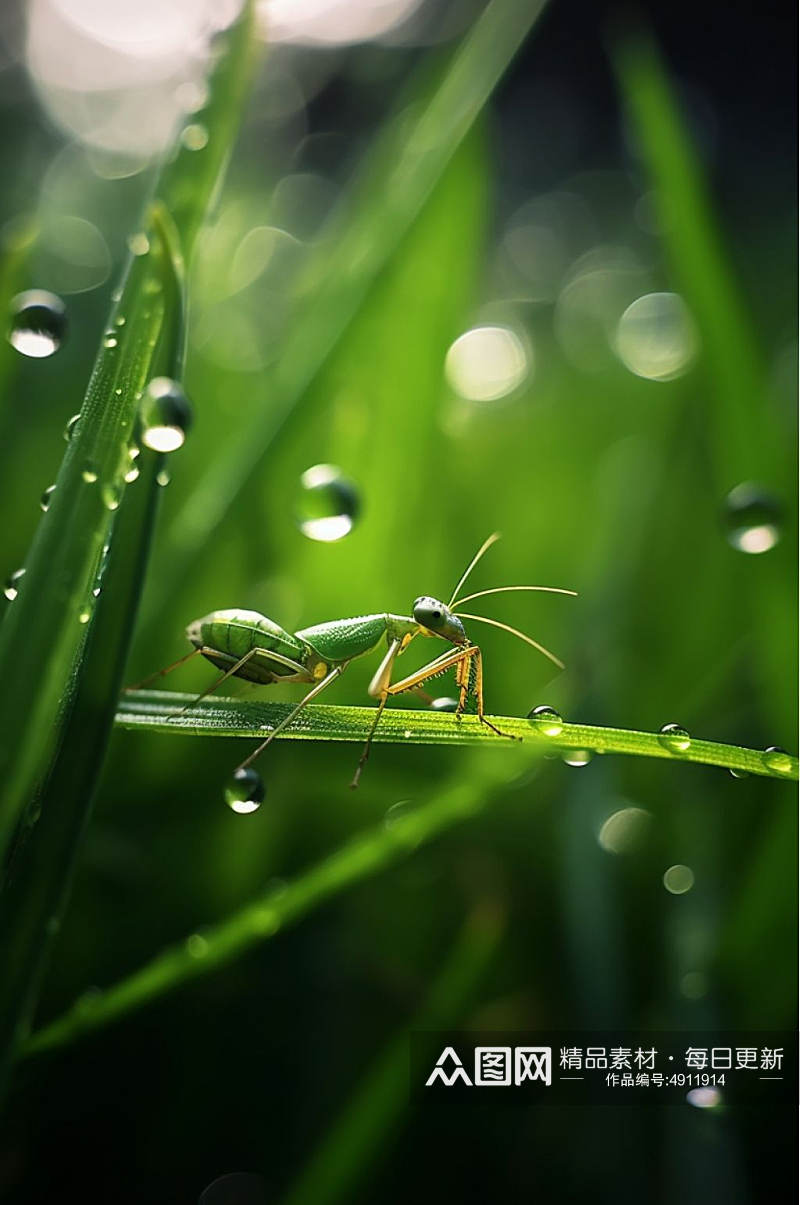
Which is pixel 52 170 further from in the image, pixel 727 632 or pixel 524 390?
pixel 727 632

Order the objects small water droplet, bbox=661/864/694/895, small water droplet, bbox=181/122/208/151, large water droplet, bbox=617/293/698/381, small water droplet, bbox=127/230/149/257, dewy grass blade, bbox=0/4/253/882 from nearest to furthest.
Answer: dewy grass blade, bbox=0/4/253/882
small water droplet, bbox=127/230/149/257
small water droplet, bbox=181/122/208/151
small water droplet, bbox=661/864/694/895
large water droplet, bbox=617/293/698/381

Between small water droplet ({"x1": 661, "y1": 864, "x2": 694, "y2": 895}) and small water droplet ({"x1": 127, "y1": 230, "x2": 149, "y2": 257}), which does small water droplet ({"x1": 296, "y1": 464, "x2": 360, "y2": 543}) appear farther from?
small water droplet ({"x1": 661, "y1": 864, "x2": 694, "y2": 895})

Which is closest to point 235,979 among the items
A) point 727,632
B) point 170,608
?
point 170,608

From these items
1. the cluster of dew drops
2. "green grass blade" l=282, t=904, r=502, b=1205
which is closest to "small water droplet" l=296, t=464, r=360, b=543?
the cluster of dew drops

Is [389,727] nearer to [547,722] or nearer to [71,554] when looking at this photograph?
[547,722]

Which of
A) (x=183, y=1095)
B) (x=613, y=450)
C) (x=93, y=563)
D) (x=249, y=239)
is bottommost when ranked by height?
(x=183, y=1095)
